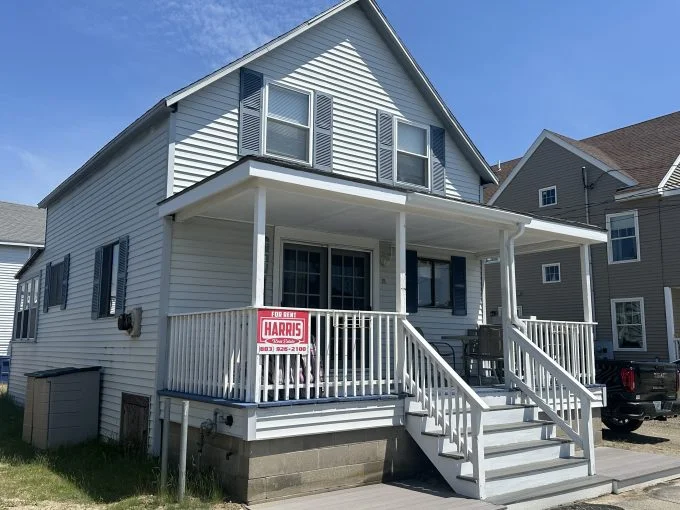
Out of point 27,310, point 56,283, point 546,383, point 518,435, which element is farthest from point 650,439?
point 27,310

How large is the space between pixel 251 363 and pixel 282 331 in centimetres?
48

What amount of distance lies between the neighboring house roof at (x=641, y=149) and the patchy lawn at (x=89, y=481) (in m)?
17.5

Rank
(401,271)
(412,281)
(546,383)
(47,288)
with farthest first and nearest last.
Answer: (47,288)
(412,281)
(546,383)
(401,271)

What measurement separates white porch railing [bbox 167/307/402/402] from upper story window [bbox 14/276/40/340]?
28.7 feet

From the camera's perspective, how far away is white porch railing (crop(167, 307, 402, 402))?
21.3ft

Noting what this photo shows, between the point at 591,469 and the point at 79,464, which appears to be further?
the point at 79,464

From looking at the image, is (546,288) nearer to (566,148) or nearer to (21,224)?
(566,148)

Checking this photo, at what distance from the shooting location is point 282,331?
6633 millimetres

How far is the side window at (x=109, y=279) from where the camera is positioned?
32.6ft

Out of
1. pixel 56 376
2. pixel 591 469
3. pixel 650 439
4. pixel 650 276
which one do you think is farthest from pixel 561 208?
pixel 56 376

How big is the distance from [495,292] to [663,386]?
1426cm

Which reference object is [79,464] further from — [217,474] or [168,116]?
[168,116]

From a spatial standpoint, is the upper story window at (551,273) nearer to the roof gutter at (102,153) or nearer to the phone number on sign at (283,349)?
the roof gutter at (102,153)

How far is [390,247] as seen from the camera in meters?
11.0
